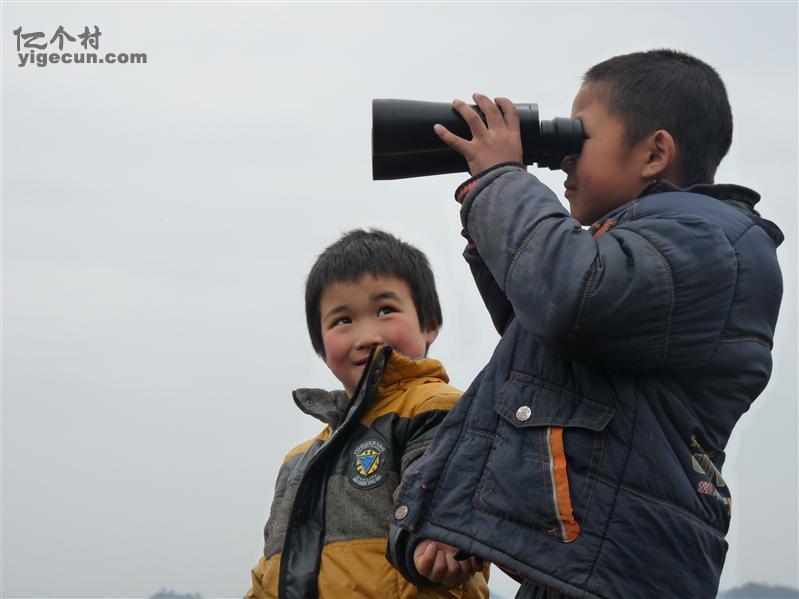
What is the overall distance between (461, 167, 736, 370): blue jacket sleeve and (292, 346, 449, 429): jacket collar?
662 mm

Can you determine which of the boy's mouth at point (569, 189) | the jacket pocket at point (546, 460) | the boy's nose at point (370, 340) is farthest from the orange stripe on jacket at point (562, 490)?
the boy's nose at point (370, 340)

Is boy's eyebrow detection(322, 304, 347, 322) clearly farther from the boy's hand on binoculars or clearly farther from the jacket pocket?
the jacket pocket

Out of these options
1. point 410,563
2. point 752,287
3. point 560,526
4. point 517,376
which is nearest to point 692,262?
point 752,287

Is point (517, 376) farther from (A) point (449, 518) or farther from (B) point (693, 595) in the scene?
(B) point (693, 595)

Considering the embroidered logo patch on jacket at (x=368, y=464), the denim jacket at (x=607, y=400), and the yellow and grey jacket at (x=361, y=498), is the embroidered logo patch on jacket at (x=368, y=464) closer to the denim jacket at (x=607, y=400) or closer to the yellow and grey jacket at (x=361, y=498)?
the yellow and grey jacket at (x=361, y=498)

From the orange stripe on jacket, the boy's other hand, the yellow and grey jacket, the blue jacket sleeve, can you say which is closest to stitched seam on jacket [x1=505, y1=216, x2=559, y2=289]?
the blue jacket sleeve

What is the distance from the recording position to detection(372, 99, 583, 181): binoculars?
1588 mm

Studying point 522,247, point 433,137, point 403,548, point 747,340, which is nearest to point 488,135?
point 433,137

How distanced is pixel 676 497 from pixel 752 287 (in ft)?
1.01

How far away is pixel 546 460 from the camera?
1.34m

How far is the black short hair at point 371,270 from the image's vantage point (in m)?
2.22

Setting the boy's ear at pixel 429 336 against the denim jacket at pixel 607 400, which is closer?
the denim jacket at pixel 607 400

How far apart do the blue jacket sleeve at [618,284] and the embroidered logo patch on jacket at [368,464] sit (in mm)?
659

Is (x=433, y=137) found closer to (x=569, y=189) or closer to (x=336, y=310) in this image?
(x=569, y=189)
